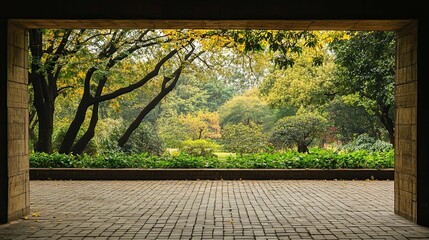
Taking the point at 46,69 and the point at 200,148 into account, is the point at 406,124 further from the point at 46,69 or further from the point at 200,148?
the point at 200,148

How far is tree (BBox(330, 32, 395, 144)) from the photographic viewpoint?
1898 centimetres

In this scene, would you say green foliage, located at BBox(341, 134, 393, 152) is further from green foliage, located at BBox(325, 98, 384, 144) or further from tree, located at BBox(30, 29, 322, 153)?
tree, located at BBox(30, 29, 322, 153)

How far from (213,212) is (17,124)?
12.2 feet

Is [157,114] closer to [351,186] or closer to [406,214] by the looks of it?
[351,186]

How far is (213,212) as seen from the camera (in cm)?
834

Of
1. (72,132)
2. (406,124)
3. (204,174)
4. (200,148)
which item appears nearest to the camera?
(406,124)

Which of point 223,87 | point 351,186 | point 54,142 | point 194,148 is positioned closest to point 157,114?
point 223,87

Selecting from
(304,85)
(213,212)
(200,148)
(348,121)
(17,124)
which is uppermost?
(304,85)

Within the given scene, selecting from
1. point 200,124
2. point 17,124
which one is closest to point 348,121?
point 200,124

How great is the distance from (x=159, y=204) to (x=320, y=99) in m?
17.7

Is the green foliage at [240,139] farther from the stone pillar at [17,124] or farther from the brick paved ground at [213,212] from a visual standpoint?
the stone pillar at [17,124]

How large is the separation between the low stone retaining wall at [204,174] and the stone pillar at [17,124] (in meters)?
6.28

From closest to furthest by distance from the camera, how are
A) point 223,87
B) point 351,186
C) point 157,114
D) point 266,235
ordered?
point 266,235 → point 351,186 → point 157,114 → point 223,87
